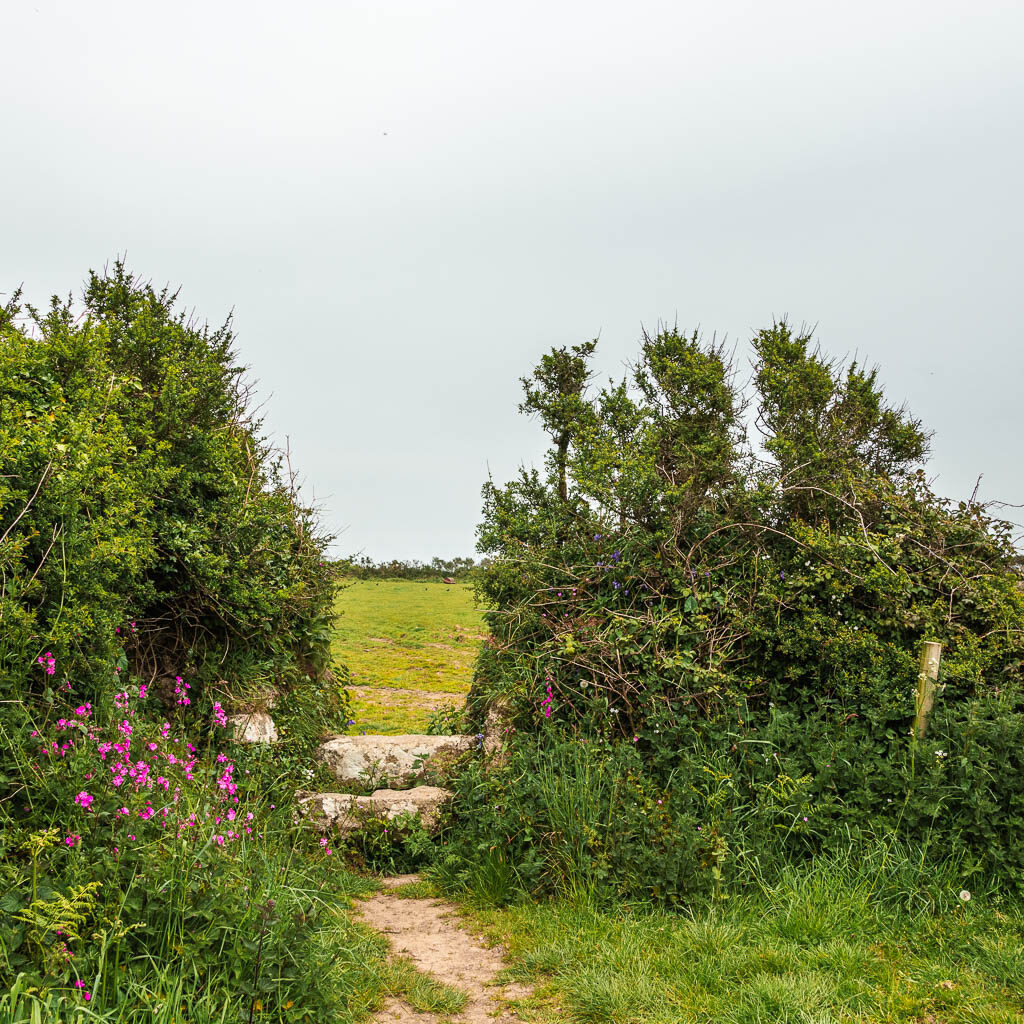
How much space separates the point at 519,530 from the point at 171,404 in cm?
388

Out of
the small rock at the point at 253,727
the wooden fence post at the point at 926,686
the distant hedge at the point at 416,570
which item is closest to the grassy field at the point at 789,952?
the wooden fence post at the point at 926,686

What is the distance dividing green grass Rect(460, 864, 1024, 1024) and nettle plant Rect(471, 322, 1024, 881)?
1.47ft

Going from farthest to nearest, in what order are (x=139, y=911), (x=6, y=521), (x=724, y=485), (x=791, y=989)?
(x=724, y=485) < (x=6, y=521) < (x=791, y=989) < (x=139, y=911)

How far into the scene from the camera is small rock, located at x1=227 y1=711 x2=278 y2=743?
21.5 ft

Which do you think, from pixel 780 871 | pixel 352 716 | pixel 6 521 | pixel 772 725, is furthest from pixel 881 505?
pixel 6 521

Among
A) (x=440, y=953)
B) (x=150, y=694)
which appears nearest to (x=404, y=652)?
(x=150, y=694)

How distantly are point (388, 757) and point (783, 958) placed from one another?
4.18 meters

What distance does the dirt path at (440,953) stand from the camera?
3.73 metres

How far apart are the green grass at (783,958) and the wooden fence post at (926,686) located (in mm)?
1192

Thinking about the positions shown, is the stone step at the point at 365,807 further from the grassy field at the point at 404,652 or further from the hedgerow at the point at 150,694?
the grassy field at the point at 404,652

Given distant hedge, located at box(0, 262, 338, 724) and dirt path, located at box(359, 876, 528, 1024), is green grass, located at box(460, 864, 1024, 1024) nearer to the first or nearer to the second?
dirt path, located at box(359, 876, 528, 1024)

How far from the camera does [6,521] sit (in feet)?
13.7

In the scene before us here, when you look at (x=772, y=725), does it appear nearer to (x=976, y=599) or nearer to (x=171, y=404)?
(x=976, y=599)

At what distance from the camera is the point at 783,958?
3.84 m
